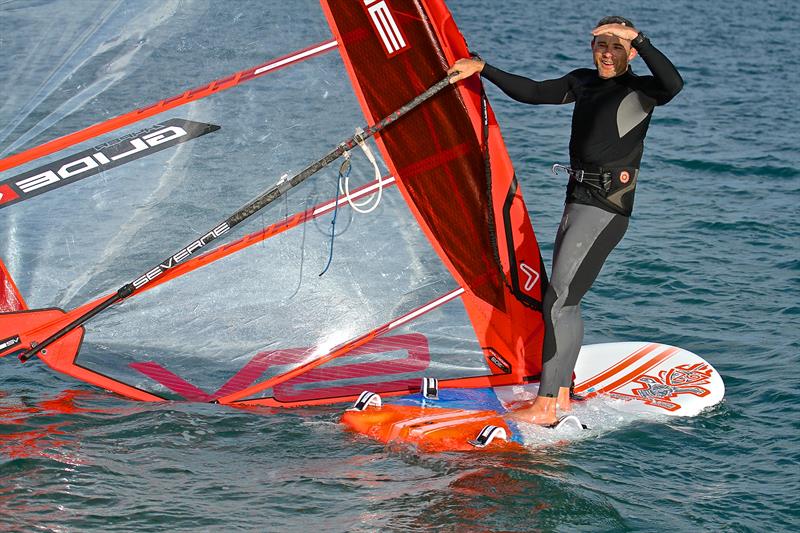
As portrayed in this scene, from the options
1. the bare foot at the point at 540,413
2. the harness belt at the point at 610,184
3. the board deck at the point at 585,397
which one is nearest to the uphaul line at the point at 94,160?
the board deck at the point at 585,397

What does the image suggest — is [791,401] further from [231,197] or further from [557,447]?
[231,197]

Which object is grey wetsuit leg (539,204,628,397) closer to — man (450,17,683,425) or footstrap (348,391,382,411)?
man (450,17,683,425)

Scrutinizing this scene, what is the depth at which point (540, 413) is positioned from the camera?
5.45 m

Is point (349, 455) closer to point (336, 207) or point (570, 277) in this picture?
point (336, 207)

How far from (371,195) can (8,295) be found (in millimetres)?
1926

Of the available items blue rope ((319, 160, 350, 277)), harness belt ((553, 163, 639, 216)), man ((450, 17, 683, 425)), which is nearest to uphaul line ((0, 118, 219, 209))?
→ blue rope ((319, 160, 350, 277))

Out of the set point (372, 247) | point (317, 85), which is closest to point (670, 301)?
point (372, 247)

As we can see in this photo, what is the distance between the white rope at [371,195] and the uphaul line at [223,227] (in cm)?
3

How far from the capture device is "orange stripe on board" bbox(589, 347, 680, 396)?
5.95m

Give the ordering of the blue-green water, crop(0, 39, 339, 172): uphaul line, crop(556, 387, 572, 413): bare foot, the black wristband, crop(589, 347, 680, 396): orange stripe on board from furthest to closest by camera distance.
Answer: crop(589, 347, 680, 396): orange stripe on board → crop(556, 387, 572, 413): bare foot → crop(0, 39, 339, 172): uphaul line → the black wristband → the blue-green water

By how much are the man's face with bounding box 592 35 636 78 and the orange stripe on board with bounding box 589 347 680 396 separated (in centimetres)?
182

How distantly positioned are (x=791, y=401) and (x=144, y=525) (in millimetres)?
3716

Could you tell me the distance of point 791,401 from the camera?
5.97 m

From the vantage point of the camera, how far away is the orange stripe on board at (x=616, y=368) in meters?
5.98
